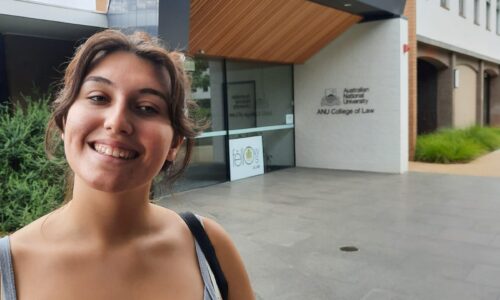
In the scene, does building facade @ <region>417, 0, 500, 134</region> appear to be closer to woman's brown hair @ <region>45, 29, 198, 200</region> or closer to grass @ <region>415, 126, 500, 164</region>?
grass @ <region>415, 126, 500, 164</region>

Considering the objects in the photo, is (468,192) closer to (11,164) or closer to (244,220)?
(244,220)

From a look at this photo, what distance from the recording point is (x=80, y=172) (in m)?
1.11

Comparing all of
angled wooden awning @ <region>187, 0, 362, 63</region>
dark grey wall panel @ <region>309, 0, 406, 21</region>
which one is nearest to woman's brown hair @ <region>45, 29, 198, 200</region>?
angled wooden awning @ <region>187, 0, 362, 63</region>

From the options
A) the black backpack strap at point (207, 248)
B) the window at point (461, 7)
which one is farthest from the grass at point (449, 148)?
the black backpack strap at point (207, 248)

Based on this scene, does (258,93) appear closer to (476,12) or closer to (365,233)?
(365,233)

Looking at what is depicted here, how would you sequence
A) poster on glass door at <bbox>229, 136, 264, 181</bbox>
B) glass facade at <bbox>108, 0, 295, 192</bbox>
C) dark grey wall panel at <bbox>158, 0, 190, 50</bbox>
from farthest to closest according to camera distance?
poster on glass door at <bbox>229, 136, 264, 181</bbox> < glass facade at <bbox>108, 0, 295, 192</bbox> < dark grey wall panel at <bbox>158, 0, 190, 50</bbox>

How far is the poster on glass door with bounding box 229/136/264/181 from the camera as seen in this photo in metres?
11.3

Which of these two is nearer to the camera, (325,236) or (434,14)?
(325,236)

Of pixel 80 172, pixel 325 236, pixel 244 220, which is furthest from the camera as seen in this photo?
pixel 244 220

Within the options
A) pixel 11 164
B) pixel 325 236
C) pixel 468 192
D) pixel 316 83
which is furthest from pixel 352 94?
pixel 11 164

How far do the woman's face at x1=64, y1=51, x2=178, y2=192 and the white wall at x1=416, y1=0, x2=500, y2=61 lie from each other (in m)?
14.3

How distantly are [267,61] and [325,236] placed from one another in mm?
6620

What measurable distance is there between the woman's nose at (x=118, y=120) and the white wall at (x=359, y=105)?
434 inches

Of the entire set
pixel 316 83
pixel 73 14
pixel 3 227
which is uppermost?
pixel 73 14
